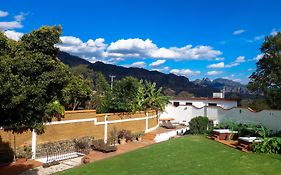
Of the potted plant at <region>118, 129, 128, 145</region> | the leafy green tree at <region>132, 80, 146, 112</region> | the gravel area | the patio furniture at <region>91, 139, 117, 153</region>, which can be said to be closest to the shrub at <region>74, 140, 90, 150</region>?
the patio furniture at <region>91, 139, 117, 153</region>

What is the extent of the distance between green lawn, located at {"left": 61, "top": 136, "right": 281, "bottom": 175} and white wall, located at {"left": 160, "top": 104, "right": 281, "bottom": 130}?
17.0 feet

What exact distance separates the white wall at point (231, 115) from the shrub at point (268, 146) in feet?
15.1

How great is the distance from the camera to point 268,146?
17531 mm

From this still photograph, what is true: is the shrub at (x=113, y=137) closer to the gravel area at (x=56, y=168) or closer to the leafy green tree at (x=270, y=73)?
the gravel area at (x=56, y=168)

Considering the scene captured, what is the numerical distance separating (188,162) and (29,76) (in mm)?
9223

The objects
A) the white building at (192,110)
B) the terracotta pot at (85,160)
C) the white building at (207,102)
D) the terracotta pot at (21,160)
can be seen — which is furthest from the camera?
the white building at (207,102)

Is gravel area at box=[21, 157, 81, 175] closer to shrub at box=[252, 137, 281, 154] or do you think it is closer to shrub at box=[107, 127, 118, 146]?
shrub at box=[107, 127, 118, 146]

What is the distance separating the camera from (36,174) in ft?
50.4

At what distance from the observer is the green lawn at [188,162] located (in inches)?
544

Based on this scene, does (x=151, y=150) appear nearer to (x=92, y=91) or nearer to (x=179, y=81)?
(x=92, y=91)

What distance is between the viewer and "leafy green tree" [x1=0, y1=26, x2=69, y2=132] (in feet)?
25.6

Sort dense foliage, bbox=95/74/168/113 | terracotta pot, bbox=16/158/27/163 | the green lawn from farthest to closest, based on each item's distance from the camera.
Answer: dense foliage, bbox=95/74/168/113
terracotta pot, bbox=16/158/27/163
the green lawn

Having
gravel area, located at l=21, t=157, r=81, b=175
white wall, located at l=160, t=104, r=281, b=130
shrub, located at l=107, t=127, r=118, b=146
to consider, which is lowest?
gravel area, located at l=21, t=157, r=81, b=175

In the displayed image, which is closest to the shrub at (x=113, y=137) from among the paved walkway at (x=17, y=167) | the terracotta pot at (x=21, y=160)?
the paved walkway at (x=17, y=167)
